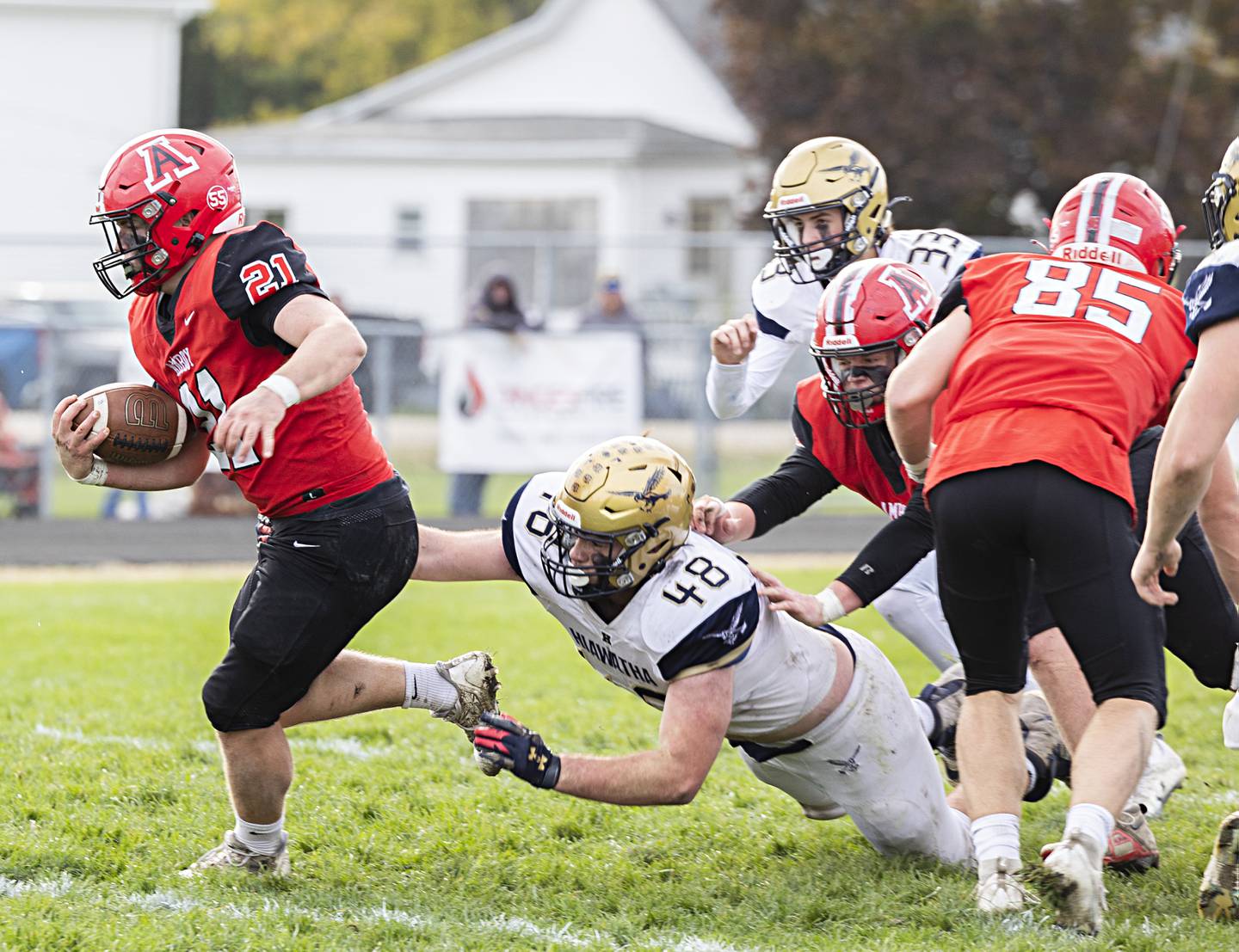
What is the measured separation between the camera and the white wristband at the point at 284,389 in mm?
3693

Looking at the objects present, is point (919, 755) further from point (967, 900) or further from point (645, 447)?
point (645, 447)

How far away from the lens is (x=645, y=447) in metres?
3.84

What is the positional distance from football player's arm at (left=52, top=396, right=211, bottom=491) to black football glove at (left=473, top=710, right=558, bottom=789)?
4.61 ft

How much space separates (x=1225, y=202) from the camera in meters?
3.60

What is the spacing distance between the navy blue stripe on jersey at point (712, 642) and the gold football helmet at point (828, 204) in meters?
1.83

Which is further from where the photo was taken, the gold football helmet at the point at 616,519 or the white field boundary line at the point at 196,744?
the white field boundary line at the point at 196,744

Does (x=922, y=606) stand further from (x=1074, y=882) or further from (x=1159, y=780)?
(x=1074, y=882)

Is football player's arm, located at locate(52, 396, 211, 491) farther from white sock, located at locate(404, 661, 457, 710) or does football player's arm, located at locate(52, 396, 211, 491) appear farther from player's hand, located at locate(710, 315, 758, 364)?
player's hand, located at locate(710, 315, 758, 364)

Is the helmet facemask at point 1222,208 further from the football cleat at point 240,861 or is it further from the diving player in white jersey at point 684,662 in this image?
the football cleat at point 240,861

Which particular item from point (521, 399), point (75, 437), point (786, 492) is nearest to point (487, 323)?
point (521, 399)

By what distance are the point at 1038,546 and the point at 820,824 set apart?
4.76 ft

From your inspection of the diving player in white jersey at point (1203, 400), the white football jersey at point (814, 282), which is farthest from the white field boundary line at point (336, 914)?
the white football jersey at point (814, 282)

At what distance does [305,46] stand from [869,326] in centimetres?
3623

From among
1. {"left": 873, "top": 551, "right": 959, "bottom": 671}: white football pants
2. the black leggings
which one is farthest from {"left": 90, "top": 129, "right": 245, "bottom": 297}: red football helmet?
{"left": 873, "top": 551, "right": 959, "bottom": 671}: white football pants
